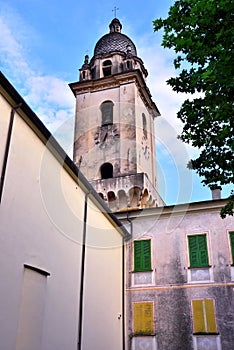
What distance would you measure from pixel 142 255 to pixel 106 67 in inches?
715

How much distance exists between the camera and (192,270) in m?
14.1

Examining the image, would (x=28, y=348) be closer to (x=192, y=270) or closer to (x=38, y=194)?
(x=38, y=194)

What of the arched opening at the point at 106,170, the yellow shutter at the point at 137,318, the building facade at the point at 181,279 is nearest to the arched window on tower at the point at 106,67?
the arched opening at the point at 106,170

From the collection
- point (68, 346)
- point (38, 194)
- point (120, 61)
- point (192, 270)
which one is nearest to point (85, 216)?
point (38, 194)

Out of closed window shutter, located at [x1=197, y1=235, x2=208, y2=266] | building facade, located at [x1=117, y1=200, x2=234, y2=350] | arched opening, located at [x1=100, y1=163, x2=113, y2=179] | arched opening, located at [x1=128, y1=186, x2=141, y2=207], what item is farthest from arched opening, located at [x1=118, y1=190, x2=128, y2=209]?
closed window shutter, located at [x1=197, y1=235, x2=208, y2=266]

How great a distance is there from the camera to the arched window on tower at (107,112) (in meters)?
25.9

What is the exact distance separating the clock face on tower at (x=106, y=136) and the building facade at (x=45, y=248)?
39.1ft

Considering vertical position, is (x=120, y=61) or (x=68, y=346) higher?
(x=120, y=61)

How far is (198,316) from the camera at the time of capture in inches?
521

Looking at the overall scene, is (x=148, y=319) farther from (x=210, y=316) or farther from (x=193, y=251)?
(x=193, y=251)

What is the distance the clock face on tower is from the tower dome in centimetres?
732

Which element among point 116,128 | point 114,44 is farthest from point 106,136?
point 114,44

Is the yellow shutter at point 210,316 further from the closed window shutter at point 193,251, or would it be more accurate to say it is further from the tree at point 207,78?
the tree at point 207,78

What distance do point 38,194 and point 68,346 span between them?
13.8 feet
